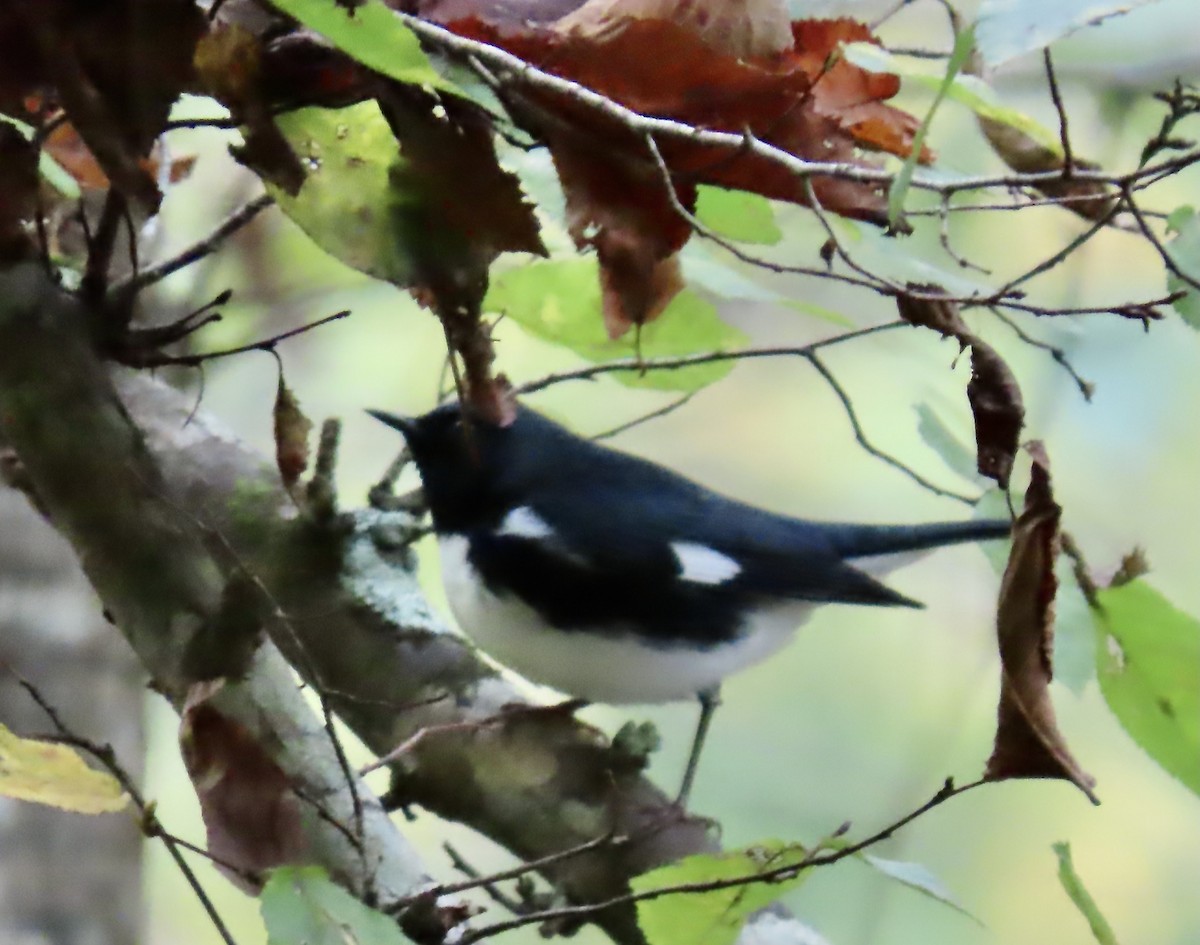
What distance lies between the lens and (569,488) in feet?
3.74

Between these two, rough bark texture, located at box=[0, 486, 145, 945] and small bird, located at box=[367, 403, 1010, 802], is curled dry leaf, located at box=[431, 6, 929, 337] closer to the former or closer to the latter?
small bird, located at box=[367, 403, 1010, 802]

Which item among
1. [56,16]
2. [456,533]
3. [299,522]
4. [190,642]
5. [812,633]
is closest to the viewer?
[56,16]

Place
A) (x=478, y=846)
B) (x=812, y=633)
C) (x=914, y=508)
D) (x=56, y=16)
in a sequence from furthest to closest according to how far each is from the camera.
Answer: (x=812, y=633) → (x=914, y=508) → (x=478, y=846) → (x=56, y=16)

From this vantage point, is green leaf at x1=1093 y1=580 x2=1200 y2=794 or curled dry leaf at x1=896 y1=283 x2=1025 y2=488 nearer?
curled dry leaf at x1=896 y1=283 x2=1025 y2=488

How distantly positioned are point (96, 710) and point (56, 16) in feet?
2.77

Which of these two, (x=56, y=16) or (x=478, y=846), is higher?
(x=56, y=16)

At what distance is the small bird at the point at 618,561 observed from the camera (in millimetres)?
999

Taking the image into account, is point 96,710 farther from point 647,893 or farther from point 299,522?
point 647,893

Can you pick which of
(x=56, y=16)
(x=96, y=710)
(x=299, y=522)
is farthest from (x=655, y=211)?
(x=96, y=710)

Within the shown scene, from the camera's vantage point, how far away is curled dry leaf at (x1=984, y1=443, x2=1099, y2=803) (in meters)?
0.39

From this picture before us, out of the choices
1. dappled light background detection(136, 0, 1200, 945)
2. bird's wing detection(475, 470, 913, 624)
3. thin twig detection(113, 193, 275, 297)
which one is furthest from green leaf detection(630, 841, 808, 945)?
dappled light background detection(136, 0, 1200, 945)

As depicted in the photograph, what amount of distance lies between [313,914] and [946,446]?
0.44 m

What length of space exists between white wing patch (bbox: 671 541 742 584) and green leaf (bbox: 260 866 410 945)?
0.66 metres

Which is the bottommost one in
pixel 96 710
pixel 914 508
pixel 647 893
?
pixel 914 508
